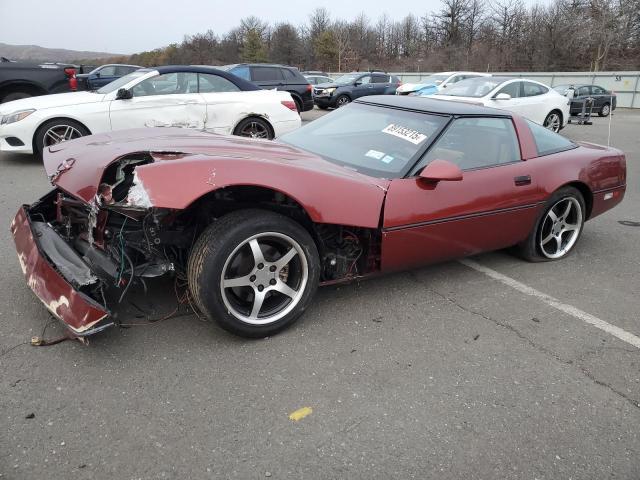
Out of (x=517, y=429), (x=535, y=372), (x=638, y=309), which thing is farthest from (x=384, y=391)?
(x=638, y=309)

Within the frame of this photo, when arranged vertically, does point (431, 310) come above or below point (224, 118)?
below

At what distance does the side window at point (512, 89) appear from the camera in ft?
37.0

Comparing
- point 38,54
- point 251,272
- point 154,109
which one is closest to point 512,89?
point 154,109

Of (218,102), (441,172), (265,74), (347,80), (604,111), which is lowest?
(441,172)

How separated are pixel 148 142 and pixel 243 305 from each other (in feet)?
4.02

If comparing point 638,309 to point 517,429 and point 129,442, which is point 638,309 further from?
point 129,442

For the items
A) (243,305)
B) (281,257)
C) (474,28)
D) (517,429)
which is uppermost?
(474,28)

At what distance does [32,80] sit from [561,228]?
31.1 feet

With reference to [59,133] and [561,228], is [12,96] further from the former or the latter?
[561,228]

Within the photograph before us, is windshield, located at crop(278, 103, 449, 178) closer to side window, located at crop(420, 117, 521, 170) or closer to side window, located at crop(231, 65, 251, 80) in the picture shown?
side window, located at crop(420, 117, 521, 170)

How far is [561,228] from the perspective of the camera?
427 centimetres

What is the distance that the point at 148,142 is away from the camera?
3.14 m

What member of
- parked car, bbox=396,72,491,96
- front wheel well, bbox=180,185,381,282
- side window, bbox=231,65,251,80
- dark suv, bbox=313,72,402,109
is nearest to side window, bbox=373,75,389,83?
dark suv, bbox=313,72,402,109

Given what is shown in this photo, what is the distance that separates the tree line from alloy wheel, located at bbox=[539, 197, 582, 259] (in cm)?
4034
